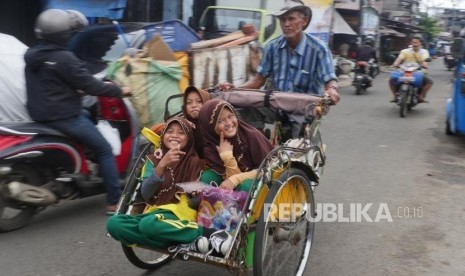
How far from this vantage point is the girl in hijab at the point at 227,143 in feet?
10.6

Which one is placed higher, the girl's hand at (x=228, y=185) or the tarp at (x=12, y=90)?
the tarp at (x=12, y=90)

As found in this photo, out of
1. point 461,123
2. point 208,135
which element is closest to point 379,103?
point 461,123

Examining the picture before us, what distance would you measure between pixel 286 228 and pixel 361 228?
5.14 feet

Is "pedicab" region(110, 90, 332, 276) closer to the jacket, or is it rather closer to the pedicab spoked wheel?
the pedicab spoked wheel

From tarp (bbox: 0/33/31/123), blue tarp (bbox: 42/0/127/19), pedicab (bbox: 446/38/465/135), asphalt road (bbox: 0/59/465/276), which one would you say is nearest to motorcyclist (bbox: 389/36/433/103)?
pedicab (bbox: 446/38/465/135)

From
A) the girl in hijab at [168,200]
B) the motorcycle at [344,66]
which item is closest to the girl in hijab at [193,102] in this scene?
the girl in hijab at [168,200]

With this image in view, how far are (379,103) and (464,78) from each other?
4.83 metres

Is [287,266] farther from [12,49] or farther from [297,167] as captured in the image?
[12,49]

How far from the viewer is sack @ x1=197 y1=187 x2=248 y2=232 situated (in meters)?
2.90

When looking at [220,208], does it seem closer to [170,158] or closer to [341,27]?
[170,158]

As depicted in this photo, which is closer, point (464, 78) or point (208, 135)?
point (208, 135)

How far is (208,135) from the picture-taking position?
3322 millimetres

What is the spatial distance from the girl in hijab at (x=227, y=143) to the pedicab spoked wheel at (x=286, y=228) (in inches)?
10.5

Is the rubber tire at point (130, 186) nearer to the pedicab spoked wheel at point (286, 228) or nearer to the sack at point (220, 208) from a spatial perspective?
the sack at point (220, 208)
